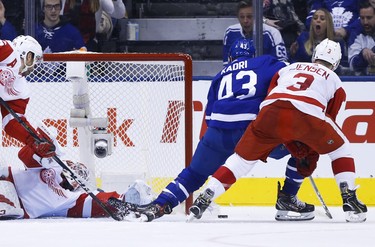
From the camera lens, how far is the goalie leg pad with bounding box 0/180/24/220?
19.1ft

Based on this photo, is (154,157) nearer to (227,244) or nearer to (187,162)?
(187,162)

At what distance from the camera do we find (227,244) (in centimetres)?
412

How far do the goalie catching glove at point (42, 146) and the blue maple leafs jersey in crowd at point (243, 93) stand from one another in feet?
2.62

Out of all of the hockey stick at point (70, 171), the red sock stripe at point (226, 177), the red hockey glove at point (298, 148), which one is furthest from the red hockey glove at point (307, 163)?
the hockey stick at point (70, 171)

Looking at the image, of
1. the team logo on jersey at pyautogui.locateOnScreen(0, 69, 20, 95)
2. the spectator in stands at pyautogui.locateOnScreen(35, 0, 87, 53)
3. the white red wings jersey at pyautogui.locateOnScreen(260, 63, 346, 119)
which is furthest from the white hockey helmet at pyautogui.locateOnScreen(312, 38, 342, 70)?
the spectator in stands at pyautogui.locateOnScreen(35, 0, 87, 53)

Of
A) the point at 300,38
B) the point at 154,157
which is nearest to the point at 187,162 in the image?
the point at 154,157

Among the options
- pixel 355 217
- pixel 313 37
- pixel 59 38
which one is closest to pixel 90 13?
pixel 59 38

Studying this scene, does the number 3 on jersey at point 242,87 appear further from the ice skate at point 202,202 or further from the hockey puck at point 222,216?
the hockey puck at point 222,216

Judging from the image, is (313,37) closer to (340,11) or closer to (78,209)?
(340,11)

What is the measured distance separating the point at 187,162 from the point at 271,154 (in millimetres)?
558

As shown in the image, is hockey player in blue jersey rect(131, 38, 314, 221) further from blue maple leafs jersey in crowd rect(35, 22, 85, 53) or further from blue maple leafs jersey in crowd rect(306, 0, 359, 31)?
blue maple leafs jersey in crowd rect(35, 22, 85, 53)

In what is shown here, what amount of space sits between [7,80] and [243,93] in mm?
1155

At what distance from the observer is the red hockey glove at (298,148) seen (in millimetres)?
5703

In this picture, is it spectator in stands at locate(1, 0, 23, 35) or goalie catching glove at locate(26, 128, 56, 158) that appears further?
spectator in stands at locate(1, 0, 23, 35)
